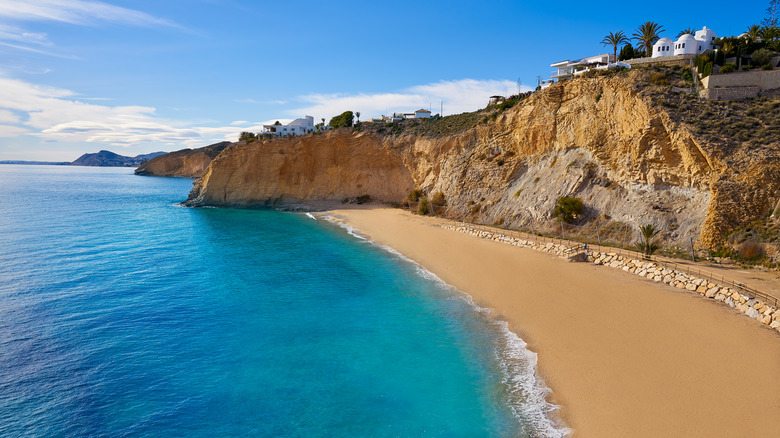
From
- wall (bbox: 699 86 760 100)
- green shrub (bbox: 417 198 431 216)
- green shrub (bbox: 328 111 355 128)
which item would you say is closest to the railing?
green shrub (bbox: 417 198 431 216)

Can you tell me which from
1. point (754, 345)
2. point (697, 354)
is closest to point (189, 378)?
point (697, 354)

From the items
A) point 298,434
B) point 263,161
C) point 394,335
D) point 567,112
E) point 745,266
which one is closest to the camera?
point 298,434

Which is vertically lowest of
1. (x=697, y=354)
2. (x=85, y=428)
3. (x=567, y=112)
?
(x=85, y=428)

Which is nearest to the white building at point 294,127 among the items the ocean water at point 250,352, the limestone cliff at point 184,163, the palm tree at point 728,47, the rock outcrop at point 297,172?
the rock outcrop at point 297,172

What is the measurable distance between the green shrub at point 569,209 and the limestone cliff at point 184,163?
14113cm

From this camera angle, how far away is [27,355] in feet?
50.4

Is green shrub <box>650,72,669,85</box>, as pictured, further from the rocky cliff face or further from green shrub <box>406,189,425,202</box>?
green shrub <box>406,189,425,202</box>

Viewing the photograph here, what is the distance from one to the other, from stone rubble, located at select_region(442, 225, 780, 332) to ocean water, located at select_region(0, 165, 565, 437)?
9679 millimetres

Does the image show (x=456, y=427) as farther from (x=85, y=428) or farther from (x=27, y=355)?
(x=27, y=355)

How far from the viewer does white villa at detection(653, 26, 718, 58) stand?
35.9m

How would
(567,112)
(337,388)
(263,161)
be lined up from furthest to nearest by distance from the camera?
(263,161), (567,112), (337,388)

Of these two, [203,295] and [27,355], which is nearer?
[27,355]

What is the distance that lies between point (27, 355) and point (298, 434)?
38.1 feet

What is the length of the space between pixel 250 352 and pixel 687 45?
137 feet
